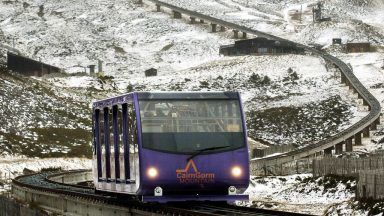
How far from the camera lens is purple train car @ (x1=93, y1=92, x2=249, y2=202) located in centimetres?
2631

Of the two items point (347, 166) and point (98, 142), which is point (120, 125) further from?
point (347, 166)

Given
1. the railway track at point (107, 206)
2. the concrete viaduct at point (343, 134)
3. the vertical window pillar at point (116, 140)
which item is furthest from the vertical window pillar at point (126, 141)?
the concrete viaduct at point (343, 134)

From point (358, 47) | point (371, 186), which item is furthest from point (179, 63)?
point (371, 186)

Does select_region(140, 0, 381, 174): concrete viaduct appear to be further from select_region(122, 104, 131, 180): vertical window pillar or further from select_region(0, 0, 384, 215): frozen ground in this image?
select_region(122, 104, 131, 180): vertical window pillar

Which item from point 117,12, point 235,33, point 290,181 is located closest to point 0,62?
point 235,33

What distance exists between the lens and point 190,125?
26938mm

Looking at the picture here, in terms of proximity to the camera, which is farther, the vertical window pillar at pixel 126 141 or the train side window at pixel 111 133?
the train side window at pixel 111 133

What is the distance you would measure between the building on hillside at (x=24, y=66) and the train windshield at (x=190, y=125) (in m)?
105

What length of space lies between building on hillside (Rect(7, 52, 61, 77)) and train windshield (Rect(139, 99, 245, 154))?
105161 mm

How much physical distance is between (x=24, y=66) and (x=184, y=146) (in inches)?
4272

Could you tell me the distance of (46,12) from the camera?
641ft

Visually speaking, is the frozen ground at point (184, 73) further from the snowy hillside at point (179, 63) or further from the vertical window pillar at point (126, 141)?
the vertical window pillar at point (126, 141)

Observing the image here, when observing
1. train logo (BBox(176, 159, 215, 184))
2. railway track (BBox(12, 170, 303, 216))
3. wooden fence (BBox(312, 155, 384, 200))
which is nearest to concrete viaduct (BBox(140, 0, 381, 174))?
wooden fence (BBox(312, 155, 384, 200))

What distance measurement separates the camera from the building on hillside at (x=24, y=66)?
5138 inches
